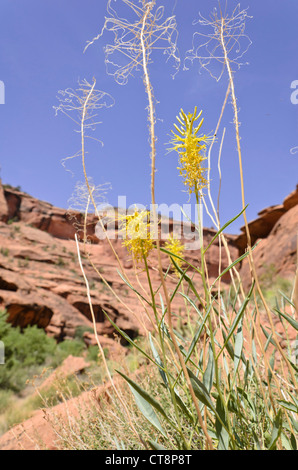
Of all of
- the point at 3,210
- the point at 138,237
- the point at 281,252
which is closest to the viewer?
the point at 138,237

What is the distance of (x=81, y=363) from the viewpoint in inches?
356

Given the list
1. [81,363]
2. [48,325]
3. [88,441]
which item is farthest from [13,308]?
[88,441]

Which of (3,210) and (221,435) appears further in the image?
(3,210)

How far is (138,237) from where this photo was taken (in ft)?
3.32

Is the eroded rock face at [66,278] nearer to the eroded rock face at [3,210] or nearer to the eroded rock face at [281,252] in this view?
the eroded rock face at [281,252]

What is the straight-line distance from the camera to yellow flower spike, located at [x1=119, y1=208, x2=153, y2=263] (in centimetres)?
102

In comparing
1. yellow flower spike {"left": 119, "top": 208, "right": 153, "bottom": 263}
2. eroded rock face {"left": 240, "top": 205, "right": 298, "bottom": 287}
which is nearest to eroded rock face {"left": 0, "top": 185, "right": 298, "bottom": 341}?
eroded rock face {"left": 240, "top": 205, "right": 298, "bottom": 287}

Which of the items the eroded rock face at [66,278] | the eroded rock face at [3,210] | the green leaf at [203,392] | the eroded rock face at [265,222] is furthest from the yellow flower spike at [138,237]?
the eroded rock face at [3,210]

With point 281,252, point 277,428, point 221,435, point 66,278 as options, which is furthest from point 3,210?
point 277,428

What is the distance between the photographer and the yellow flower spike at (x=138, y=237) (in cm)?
102

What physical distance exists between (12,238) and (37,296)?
14.2 meters

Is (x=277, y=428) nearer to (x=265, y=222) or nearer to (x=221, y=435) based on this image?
(x=221, y=435)

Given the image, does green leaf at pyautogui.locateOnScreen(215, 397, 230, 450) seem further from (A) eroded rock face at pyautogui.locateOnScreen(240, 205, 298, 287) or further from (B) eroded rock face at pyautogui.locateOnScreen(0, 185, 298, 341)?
(A) eroded rock face at pyautogui.locateOnScreen(240, 205, 298, 287)
